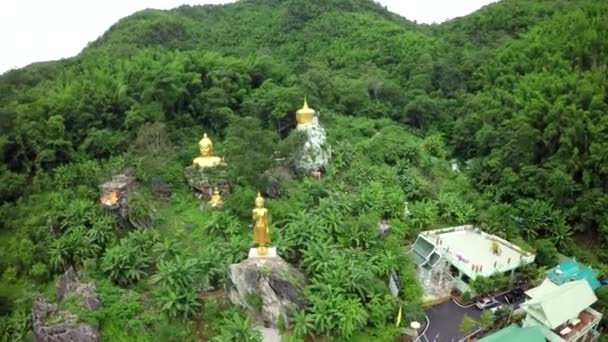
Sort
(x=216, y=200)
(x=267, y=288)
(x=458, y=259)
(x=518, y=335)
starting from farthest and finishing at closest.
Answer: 1. (x=216, y=200)
2. (x=458, y=259)
3. (x=267, y=288)
4. (x=518, y=335)

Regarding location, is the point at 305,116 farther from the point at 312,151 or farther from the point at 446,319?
the point at 446,319

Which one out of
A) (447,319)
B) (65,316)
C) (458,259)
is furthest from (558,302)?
(65,316)

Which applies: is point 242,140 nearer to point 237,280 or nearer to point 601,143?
point 237,280

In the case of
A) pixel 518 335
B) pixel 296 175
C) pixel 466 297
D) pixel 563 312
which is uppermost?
pixel 296 175

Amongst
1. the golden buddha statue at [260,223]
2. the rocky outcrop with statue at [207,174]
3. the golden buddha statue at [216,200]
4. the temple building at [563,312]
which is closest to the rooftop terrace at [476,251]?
the temple building at [563,312]

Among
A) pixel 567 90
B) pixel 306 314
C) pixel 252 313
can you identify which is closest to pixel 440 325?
pixel 306 314

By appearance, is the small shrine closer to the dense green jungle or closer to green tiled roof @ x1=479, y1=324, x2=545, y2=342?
the dense green jungle
